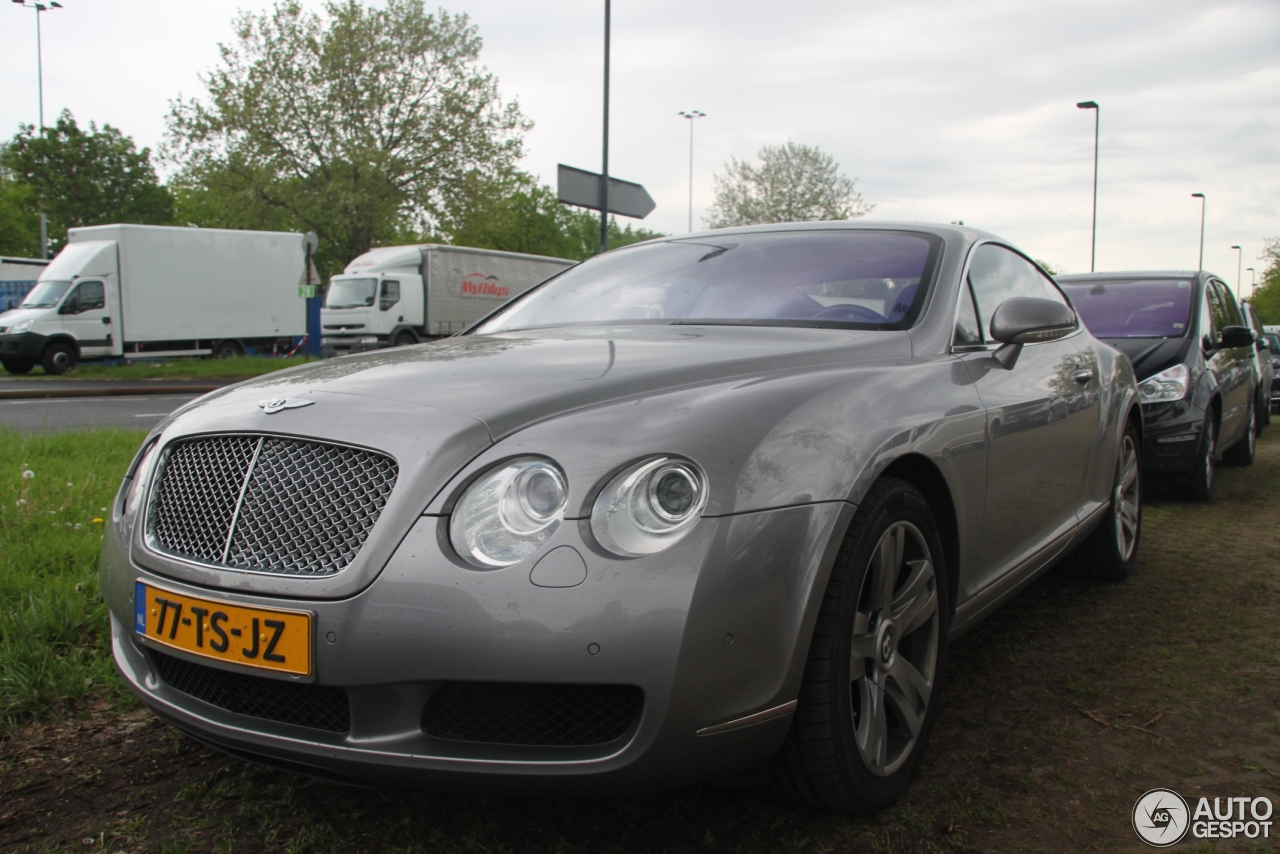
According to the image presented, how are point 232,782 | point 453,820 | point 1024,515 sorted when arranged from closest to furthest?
point 453,820 → point 232,782 → point 1024,515

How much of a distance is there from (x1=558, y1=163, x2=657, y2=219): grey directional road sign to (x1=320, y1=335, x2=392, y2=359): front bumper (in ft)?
50.8

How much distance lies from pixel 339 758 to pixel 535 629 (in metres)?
0.45

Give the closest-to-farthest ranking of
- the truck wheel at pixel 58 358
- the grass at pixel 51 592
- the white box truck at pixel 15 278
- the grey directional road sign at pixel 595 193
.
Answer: the grass at pixel 51 592, the grey directional road sign at pixel 595 193, the truck wheel at pixel 58 358, the white box truck at pixel 15 278

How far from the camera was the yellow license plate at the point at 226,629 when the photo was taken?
1.79 meters

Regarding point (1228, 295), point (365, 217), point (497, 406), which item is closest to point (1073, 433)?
point (497, 406)

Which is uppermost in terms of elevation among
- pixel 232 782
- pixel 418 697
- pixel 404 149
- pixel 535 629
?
pixel 404 149

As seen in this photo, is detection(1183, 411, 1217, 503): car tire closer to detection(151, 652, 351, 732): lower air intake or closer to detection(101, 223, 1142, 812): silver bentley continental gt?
detection(101, 223, 1142, 812): silver bentley continental gt

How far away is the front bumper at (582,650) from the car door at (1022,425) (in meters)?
1.06

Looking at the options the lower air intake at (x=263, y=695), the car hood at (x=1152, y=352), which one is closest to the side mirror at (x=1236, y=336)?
the car hood at (x=1152, y=352)

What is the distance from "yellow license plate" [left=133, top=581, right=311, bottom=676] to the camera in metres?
1.79

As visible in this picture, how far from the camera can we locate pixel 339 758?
180cm

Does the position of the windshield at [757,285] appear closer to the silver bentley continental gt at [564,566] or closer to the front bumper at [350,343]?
the silver bentley continental gt at [564,566]

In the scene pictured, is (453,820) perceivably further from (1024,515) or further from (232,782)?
(1024,515)

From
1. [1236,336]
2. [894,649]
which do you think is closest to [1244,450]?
[1236,336]
